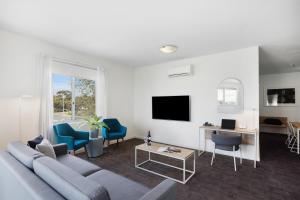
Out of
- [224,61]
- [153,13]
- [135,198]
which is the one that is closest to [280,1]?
[153,13]

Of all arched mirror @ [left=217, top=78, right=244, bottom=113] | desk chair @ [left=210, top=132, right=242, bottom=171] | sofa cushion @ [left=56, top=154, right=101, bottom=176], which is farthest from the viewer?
arched mirror @ [left=217, top=78, right=244, bottom=113]

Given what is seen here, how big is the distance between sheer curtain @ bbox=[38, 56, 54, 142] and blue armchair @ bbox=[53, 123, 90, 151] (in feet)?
0.69

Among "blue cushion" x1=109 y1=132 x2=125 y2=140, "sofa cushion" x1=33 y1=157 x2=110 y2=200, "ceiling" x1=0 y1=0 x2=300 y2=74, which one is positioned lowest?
"blue cushion" x1=109 y1=132 x2=125 y2=140

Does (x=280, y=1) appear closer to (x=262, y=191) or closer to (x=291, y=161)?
(x=262, y=191)

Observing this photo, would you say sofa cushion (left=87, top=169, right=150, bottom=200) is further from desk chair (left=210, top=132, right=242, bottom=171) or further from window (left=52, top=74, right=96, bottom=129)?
window (left=52, top=74, right=96, bottom=129)

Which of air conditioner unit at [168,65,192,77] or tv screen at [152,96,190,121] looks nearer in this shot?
air conditioner unit at [168,65,192,77]

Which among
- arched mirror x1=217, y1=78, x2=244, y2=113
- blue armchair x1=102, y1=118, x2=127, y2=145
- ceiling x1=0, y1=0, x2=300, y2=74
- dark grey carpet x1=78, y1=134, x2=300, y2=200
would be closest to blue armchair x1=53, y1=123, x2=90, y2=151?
dark grey carpet x1=78, y1=134, x2=300, y2=200

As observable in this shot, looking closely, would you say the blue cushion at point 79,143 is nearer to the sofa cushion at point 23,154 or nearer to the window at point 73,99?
the window at point 73,99

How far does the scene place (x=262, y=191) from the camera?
2.40 m

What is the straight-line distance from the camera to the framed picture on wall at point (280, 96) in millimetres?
6383

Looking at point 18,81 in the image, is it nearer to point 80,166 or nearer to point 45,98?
point 45,98

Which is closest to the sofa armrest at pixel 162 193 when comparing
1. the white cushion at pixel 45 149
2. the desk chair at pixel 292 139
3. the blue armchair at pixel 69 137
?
the white cushion at pixel 45 149

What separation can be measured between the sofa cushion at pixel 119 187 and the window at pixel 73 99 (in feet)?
8.38

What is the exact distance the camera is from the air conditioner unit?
456 cm
